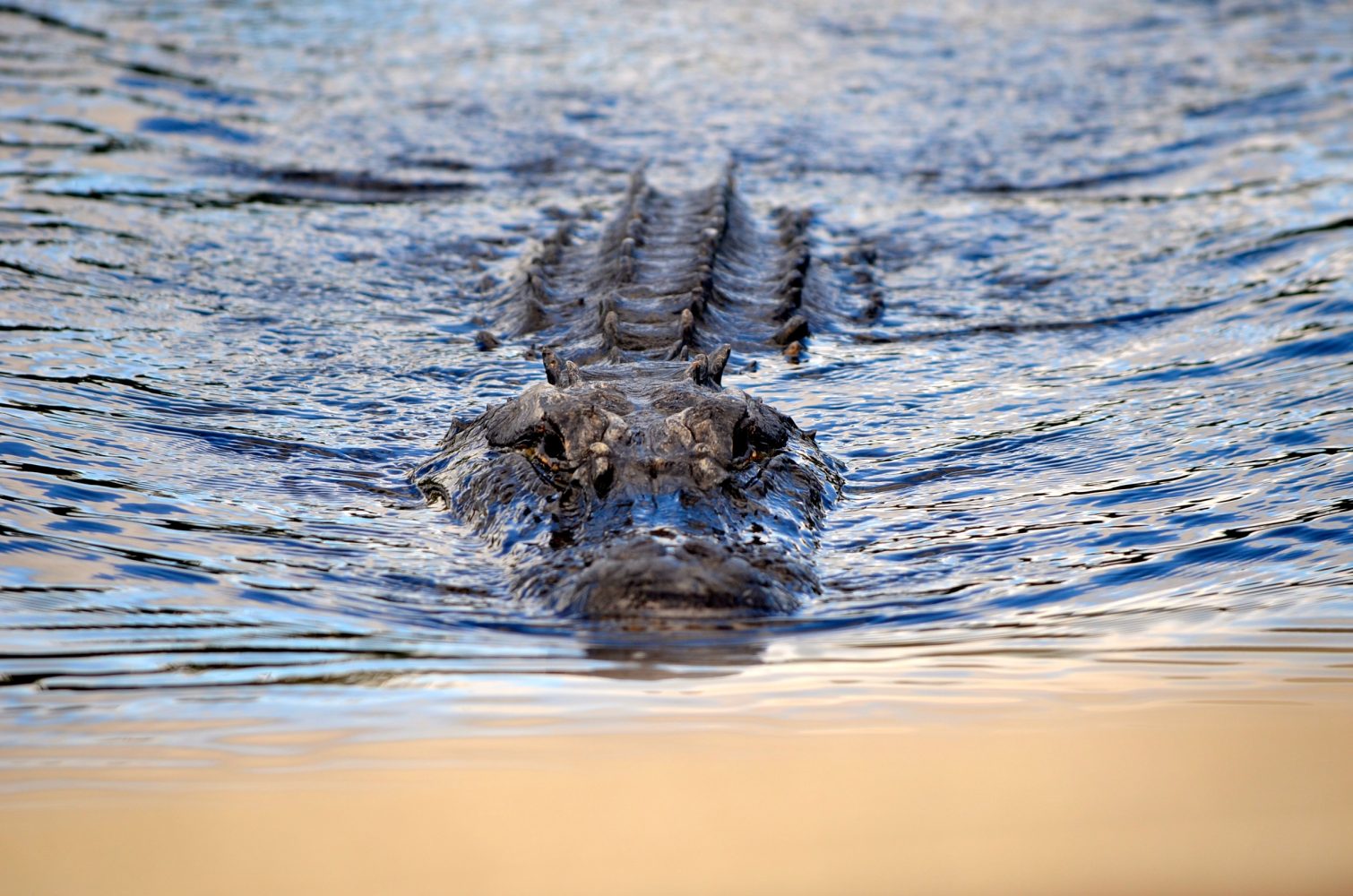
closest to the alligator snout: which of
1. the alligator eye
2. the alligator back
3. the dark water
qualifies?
the dark water

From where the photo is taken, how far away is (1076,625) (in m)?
3.68

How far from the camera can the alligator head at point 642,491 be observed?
382 cm

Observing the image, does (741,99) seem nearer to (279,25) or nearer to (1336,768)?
(279,25)

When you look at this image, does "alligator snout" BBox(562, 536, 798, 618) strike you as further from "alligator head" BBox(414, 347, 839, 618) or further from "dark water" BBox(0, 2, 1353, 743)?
"dark water" BBox(0, 2, 1353, 743)

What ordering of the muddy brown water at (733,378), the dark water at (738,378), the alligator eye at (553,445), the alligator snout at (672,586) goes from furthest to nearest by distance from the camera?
the alligator eye at (553,445), the alligator snout at (672,586), the dark water at (738,378), the muddy brown water at (733,378)

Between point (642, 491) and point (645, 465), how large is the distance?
5.4 inches

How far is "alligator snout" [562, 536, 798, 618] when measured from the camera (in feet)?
12.1

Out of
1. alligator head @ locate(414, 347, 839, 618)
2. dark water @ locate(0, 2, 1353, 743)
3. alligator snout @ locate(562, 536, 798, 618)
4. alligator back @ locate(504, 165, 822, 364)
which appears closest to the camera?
dark water @ locate(0, 2, 1353, 743)

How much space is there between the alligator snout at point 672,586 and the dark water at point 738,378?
0.12 metres

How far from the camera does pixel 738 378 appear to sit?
21.5ft

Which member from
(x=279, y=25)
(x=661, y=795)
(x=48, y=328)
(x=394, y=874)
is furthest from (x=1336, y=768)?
(x=279, y=25)

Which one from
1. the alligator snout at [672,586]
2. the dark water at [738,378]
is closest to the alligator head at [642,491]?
the alligator snout at [672,586]

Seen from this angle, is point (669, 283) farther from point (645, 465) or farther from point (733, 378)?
point (645, 465)

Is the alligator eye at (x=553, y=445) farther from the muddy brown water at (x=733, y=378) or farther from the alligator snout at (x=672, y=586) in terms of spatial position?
the alligator snout at (x=672, y=586)
